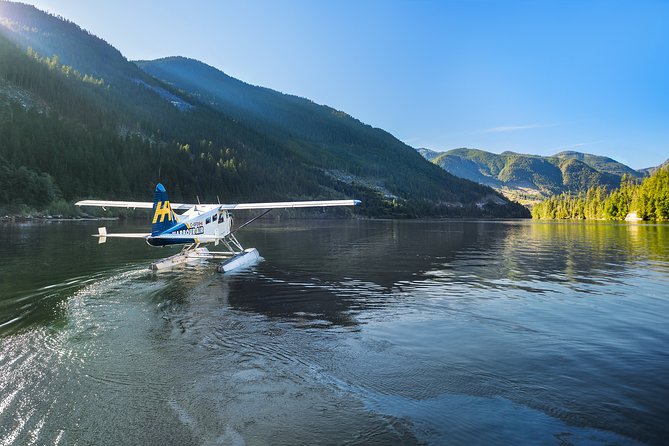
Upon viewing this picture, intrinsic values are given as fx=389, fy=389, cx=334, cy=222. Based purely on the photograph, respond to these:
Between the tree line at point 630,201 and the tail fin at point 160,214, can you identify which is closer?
the tail fin at point 160,214

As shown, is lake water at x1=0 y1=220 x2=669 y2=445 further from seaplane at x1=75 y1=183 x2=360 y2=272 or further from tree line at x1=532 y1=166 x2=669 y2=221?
tree line at x1=532 y1=166 x2=669 y2=221

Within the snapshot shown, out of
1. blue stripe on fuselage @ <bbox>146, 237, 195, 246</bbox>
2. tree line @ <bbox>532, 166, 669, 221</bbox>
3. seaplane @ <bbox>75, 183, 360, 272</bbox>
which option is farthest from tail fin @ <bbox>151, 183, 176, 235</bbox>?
tree line @ <bbox>532, 166, 669, 221</bbox>

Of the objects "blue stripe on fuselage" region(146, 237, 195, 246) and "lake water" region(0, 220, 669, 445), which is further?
"blue stripe on fuselage" region(146, 237, 195, 246)

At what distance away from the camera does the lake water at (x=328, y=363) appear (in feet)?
19.3

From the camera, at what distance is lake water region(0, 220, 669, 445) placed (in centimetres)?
588

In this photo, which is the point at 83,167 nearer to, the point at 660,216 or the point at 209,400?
the point at 209,400

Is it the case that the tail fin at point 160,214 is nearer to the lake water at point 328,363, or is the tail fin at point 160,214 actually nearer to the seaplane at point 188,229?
the seaplane at point 188,229

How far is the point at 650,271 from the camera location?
77.7 feet

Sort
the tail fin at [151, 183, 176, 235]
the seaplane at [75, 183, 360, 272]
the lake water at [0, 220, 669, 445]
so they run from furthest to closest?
the seaplane at [75, 183, 360, 272]
the tail fin at [151, 183, 176, 235]
the lake water at [0, 220, 669, 445]

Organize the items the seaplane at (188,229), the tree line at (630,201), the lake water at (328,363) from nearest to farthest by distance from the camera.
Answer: the lake water at (328,363)
the seaplane at (188,229)
the tree line at (630,201)

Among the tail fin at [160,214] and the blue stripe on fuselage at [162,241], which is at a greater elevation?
the tail fin at [160,214]

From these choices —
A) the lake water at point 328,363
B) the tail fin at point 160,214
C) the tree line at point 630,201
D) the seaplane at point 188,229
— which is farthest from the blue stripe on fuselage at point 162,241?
the tree line at point 630,201

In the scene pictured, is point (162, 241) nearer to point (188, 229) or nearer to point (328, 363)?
point (188, 229)

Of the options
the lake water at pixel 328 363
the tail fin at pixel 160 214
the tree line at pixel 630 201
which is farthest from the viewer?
the tree line at pixel 630 201
